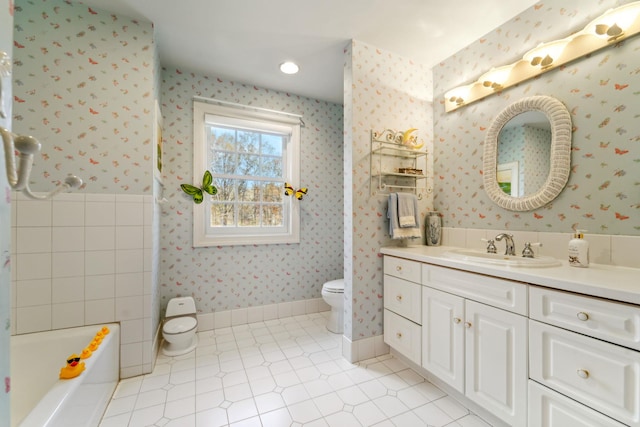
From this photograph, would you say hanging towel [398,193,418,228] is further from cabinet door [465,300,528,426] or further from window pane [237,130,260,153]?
window pane [237,130,260,153]

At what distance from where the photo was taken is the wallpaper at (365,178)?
193cm

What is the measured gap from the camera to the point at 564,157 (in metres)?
1.43

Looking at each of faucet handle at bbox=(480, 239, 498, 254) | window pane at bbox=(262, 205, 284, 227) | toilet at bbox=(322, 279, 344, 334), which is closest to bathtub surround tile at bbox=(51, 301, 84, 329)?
window pane at bbox=(262, 205, 284, 227)

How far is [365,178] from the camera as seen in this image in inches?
77.5

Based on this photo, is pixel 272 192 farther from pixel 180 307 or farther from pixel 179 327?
pixel 179 327

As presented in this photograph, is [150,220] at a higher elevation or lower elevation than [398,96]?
lower

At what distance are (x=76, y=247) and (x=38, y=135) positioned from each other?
2.32ft

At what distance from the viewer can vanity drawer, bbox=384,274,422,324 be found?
1.69m

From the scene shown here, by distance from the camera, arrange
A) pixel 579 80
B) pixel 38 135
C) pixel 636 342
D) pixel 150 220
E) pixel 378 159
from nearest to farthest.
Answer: pixel 636 342
pixel 579 80
pixel 38 135
pixel 150 220
pixel 378 159

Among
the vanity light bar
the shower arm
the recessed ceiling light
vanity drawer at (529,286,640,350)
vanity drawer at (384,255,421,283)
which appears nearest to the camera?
the shower arm

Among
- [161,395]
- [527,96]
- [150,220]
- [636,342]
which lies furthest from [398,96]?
[161,395]

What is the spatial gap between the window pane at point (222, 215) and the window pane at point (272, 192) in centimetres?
37

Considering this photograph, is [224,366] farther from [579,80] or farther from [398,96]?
[579,80]

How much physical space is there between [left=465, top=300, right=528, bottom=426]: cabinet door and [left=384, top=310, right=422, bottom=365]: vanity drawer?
0.35m
